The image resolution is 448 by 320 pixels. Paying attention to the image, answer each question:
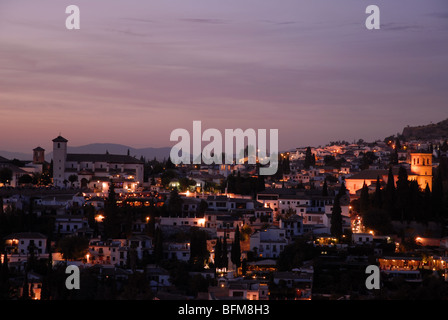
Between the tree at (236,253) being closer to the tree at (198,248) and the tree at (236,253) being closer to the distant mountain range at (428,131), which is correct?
the tree at (198,248)

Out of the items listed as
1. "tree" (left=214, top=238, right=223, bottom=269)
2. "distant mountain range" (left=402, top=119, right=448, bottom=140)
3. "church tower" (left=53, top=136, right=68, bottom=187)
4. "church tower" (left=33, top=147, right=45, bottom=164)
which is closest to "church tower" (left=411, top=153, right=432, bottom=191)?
"tree" (left=214, top=238, right=223, bottom=269)

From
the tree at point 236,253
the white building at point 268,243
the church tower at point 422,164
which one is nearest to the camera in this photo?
the tree at point 236,253

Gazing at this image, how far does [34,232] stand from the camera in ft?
96.1

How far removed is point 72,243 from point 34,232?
1.83 metres

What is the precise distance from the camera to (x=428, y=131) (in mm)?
81750

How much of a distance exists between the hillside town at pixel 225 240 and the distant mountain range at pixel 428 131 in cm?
4145

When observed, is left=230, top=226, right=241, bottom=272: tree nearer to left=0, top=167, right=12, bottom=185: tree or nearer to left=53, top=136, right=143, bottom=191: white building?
left=53, top=136, right=143, bottom=191: white building

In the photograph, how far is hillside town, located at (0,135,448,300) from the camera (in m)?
25.2

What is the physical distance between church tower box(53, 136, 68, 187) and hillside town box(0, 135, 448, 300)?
1.43 metres

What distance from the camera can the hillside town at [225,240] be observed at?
2522 cm

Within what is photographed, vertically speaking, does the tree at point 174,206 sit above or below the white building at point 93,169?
below

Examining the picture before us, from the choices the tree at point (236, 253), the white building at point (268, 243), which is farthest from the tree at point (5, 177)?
the tree at point (236, 253)
